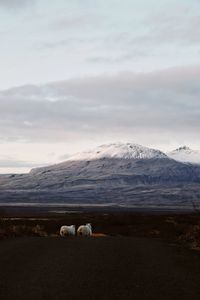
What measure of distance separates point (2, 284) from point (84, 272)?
3.25 m

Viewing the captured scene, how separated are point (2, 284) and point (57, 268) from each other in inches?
137

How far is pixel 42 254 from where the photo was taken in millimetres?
21109

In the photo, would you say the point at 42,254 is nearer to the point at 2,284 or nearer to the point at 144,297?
the point at 2,284

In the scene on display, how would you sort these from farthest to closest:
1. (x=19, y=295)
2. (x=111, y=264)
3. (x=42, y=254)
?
(x=42, y=254) → (x=111, y=264) → (x=19, y=295)

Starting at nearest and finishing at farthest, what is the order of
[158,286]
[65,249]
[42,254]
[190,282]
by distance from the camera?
[158,286] < [190,282] < [42,254] < [65,249]

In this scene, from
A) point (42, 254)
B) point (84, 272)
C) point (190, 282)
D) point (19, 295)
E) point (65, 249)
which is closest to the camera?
point (19, 295)

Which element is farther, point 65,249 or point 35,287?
point 65,249

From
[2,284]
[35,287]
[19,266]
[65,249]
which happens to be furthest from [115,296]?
[65,249]

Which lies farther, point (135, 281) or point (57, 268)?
point (57, 268)

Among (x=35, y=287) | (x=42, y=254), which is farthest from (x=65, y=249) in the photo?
(x=35, y=287)

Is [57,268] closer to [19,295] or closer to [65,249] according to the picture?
[19,295]

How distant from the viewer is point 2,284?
44.1ft

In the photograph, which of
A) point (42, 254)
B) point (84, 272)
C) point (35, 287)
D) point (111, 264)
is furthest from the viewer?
point (42, 254)

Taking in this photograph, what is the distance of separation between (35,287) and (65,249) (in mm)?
10682
